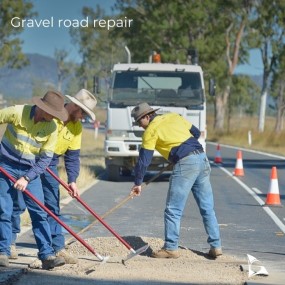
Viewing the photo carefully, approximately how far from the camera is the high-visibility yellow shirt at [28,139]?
9039 mm

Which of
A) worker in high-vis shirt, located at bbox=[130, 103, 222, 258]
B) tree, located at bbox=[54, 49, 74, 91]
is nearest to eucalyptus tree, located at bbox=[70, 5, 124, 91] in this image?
tree, located at bbox=[54, 49, 74, 91]

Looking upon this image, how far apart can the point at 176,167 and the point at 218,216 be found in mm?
4468

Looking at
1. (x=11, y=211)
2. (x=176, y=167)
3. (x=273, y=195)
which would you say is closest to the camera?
(x=11, y=211)

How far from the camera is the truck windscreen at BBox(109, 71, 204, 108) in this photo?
20.4m

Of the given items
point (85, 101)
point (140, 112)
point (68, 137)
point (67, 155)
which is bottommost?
point (67, 155)

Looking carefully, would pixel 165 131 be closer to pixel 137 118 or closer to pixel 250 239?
pixel 137 118

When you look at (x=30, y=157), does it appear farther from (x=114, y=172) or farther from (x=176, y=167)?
(x=114, y=172)

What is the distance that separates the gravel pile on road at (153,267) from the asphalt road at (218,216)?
539mm

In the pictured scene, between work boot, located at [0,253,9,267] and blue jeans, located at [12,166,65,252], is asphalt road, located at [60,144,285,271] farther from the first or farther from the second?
work boot, located at [0,253,9,267]

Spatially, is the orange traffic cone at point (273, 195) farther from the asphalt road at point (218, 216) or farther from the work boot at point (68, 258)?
the work boot at point (68, 258)

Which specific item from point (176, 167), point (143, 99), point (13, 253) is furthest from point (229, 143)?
point (13, 253)

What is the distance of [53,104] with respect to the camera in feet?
29.5

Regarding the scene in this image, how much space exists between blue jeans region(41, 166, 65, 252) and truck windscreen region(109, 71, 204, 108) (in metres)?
10.3

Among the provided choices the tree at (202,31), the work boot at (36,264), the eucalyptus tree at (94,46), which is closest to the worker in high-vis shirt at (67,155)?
the work boot at (36,264)
